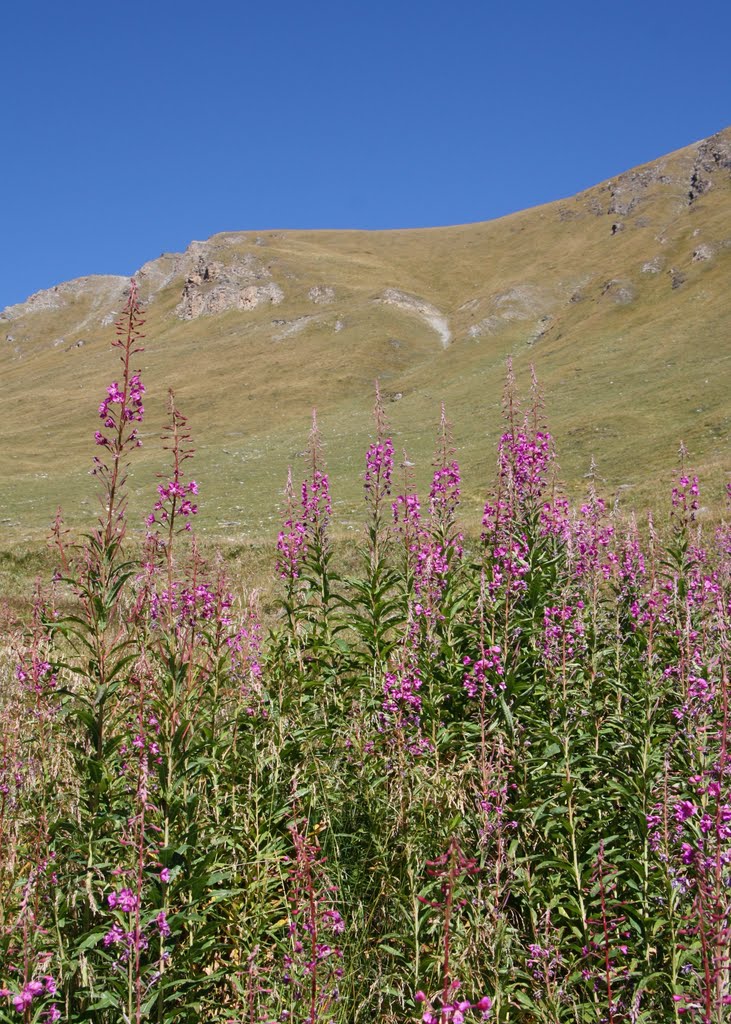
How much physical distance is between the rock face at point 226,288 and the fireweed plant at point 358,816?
385ft

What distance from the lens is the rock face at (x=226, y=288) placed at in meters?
119

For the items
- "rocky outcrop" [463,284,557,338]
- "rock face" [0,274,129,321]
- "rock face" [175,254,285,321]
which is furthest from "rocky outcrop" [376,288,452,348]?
"rock face" [0,274,129,321]

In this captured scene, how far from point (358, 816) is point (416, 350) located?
290 ft

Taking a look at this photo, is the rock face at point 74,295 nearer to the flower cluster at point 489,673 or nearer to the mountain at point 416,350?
the mountain at point 416,350

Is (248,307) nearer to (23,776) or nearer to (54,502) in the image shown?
(54,502)

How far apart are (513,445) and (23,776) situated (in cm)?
472

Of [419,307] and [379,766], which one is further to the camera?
[419,307]

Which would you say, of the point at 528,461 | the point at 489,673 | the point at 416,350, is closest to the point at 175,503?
the point at 489,673

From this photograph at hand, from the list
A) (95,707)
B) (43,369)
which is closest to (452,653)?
(95,707)

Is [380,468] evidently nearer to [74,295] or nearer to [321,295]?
[321,295]

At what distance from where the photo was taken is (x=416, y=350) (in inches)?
3546

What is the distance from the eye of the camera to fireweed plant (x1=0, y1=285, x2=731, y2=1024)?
323 cm

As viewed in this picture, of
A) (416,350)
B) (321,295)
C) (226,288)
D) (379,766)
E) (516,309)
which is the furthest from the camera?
(226,288)

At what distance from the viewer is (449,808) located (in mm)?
4176
